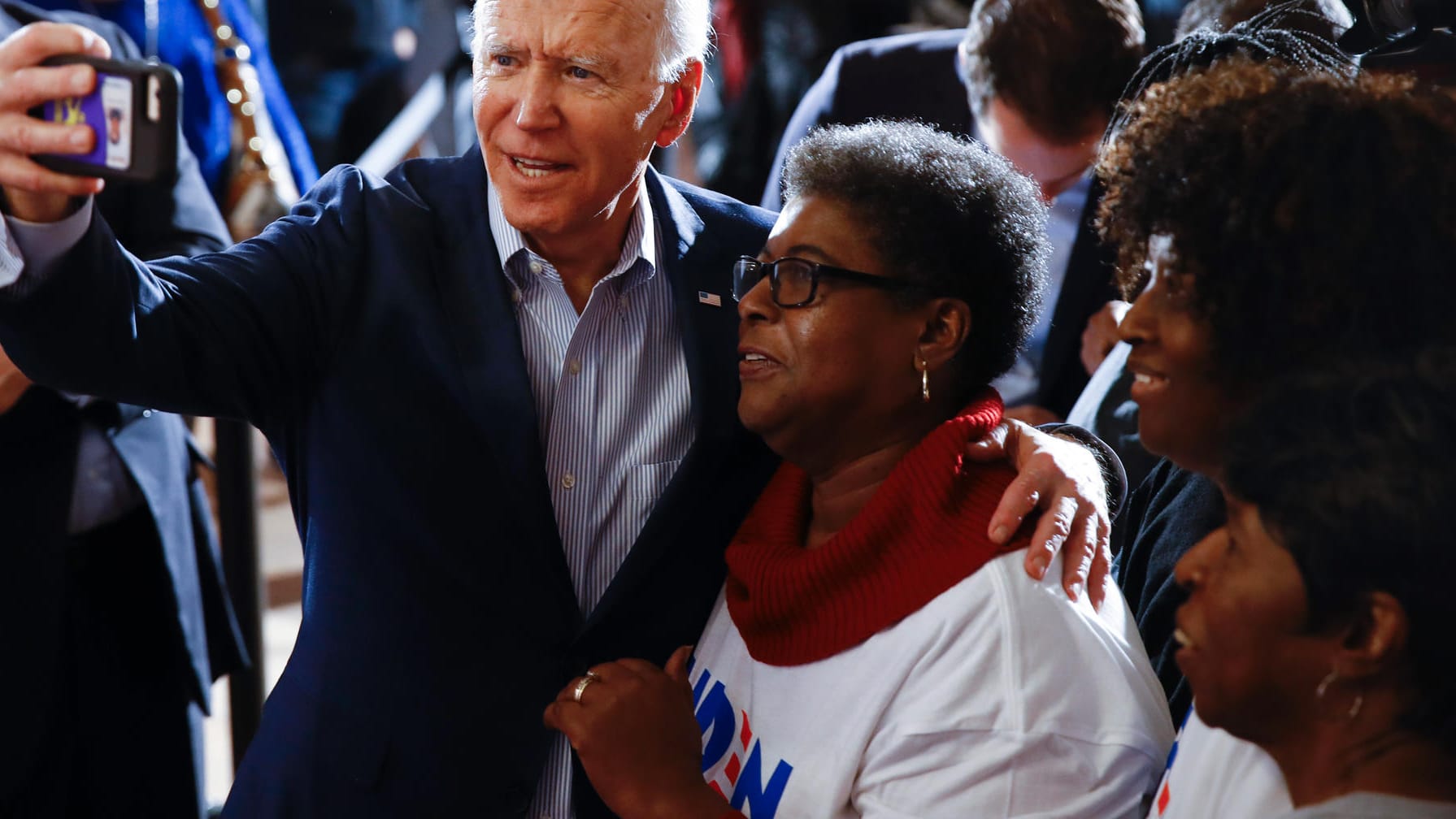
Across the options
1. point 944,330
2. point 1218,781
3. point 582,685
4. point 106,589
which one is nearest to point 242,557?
point 106,589

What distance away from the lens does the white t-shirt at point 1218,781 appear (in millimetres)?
1153

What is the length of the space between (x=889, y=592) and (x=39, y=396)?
144 cm

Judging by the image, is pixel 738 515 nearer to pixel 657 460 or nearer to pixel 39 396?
pixel 657 460

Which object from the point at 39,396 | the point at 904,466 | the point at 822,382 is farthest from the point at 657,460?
the point at 39,396

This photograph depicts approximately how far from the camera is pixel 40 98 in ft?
3.68

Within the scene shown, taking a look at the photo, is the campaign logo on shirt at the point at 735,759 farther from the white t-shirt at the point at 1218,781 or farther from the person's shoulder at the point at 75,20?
the person's shoulder at the point at 75,20

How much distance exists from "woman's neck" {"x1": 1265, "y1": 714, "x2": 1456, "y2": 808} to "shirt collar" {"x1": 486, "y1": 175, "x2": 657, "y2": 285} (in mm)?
1034

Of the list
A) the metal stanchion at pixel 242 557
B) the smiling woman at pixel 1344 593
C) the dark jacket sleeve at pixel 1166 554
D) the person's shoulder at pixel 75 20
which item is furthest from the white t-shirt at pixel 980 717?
the metal stanchion at pixel 242 557

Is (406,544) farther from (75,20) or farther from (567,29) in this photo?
(75,20)

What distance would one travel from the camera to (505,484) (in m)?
1.64

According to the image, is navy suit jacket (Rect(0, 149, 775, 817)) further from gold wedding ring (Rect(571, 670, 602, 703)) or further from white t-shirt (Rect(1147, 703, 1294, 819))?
white t-shirt (Rect(1147, 703, 1294, 819))

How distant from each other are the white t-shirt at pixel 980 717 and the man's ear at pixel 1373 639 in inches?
13.9

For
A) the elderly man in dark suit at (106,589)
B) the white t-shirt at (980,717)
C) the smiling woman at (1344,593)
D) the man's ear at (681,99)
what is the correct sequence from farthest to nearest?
1. the elderly man in dark suit at (106,589)
2. the man's ear at (681,99)
3. the white t-shirt at (980,717)
4. the smiling woman at (1344,593)

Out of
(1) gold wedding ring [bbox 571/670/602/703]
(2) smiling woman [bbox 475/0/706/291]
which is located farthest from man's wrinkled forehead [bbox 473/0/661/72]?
(1) gold wedding ring [bbox 571/670/602/703]
